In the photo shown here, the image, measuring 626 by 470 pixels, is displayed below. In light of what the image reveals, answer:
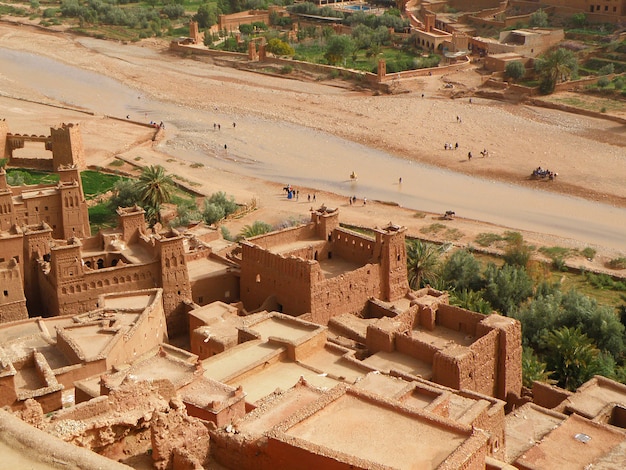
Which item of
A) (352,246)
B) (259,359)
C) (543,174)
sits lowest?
(543,174)

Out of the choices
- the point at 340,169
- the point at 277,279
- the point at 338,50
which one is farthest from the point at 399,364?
the point at 338,50

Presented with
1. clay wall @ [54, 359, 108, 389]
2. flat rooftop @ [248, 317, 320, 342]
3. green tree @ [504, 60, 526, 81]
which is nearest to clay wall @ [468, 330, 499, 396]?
flat rooftop @ [248, 317, 320, 342]

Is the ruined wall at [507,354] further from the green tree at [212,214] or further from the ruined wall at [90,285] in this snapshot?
the green tree at [212,214]

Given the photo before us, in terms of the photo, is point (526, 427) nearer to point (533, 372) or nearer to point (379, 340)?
point (379, 340)

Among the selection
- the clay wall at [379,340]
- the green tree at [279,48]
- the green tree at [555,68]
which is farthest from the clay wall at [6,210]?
the green tree at [279,48]

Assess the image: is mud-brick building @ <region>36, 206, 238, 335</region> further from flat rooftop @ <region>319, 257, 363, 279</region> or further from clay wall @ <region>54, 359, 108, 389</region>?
clay wall @ <region>54, 359, 108, 389</region>

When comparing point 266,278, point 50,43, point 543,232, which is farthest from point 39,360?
point 50,43

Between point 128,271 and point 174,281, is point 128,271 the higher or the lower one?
the higher one
